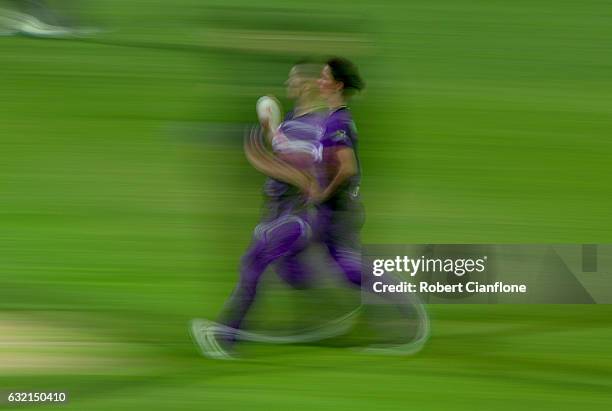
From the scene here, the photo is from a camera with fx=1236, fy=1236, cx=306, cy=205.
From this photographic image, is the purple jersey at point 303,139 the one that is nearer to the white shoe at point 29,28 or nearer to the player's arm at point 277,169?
the player's arm at point 277,169

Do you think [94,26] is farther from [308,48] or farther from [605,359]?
[605,359]

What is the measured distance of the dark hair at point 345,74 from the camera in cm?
488

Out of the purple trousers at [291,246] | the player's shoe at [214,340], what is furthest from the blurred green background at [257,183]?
the purple trousers at [291,246]

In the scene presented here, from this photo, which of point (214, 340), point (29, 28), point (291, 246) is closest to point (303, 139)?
point (291, 246)

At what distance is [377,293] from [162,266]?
1630 millimetres

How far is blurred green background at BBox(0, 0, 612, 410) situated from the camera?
4727 mm

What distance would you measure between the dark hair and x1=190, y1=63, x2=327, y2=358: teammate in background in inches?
4.4

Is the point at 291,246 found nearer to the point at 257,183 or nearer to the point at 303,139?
the point at 303,139

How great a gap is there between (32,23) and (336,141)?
433 cm

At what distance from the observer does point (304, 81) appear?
191 inches

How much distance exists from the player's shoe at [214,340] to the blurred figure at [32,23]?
4080mm

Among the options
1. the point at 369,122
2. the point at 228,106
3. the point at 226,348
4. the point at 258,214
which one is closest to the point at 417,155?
the point at 369,122

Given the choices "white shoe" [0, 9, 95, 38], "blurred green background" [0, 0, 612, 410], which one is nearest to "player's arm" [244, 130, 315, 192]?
"blurred green background" [0, 0, 612, 410]

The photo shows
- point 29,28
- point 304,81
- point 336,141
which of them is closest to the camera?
point 336,141
